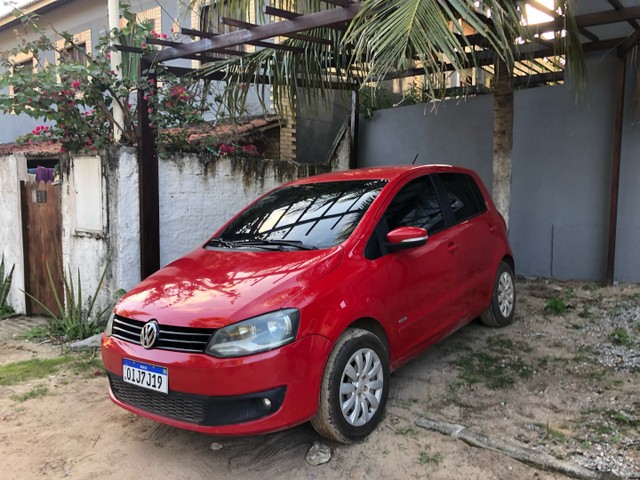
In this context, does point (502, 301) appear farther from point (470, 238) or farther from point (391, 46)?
point (391, 46)

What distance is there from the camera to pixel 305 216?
405 centimetres

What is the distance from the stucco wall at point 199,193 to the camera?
5926 mm

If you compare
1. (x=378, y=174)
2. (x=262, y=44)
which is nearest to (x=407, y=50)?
(x=378, y=174)

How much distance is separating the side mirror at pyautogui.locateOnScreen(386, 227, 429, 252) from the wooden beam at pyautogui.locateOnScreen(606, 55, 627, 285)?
3984mm

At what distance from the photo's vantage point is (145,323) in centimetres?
312

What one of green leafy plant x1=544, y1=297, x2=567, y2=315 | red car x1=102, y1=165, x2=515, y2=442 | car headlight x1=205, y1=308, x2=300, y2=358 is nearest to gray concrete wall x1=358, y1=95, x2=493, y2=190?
green leafy plant x1=544, y1=297, x2=567, y2=315

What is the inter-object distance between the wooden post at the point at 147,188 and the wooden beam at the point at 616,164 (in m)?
5.39

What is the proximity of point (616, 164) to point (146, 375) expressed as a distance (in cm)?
591

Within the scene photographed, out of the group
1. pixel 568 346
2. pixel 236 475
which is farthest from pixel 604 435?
pixel 236 475

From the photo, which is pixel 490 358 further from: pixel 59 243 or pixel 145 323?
pixel 59 243

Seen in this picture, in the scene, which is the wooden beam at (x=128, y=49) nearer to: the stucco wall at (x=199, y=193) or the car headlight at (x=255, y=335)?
the stucco wall at (x=199, y=193)

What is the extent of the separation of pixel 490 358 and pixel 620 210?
3253 mm

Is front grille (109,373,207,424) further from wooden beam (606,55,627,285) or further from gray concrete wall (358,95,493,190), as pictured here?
gray concrete wall (358,95,493,190)

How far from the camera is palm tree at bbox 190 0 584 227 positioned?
3.99m
